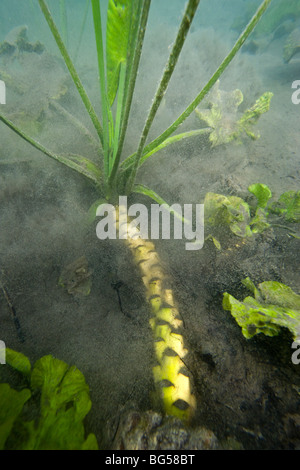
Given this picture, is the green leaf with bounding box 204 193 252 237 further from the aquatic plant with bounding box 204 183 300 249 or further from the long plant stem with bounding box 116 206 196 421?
the long plant stem with bounding box 116 206 196 421

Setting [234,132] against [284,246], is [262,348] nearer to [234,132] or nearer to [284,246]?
[284,246]

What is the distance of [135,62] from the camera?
74cm

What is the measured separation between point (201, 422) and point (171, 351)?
27 cm

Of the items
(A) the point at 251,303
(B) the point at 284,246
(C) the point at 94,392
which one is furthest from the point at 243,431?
(B) the point at 284,246

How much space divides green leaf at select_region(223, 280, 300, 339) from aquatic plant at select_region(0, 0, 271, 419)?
31 centimetres

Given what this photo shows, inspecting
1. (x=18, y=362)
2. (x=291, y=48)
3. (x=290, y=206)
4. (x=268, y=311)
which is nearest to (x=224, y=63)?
(x=290, y=206)

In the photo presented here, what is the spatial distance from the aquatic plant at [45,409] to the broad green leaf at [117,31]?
153 cm

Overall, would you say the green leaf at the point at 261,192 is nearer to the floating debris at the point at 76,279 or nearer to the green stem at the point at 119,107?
Result: the green stem at the point at 119,107

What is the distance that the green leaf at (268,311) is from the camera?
0.87 meters

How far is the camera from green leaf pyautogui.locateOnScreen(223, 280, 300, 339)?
2.84 feet

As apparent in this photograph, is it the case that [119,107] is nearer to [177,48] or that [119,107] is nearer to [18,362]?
[177,48]

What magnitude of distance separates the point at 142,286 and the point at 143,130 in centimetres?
87

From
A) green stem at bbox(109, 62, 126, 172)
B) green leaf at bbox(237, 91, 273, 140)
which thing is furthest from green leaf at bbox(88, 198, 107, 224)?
green leaf at bbox(237, 91, 273, 140)

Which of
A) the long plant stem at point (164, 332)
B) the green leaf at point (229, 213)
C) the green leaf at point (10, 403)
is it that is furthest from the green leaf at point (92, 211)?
the green leaf at point (10, 403)
